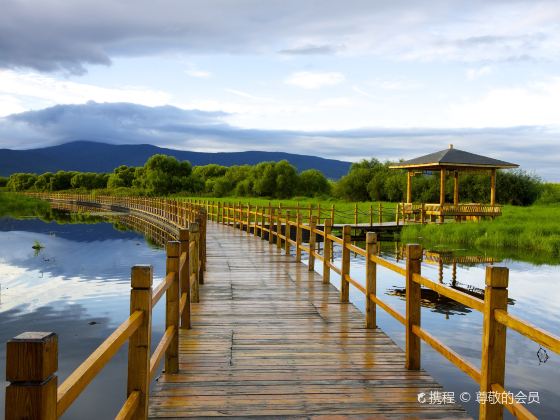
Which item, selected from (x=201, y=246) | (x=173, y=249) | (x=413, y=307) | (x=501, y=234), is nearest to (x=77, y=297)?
(x=201, y=246)

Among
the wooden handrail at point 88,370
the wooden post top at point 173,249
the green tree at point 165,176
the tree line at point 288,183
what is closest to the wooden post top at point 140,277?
the wooden handrail at point 88,370

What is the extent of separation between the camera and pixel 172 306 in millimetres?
4895

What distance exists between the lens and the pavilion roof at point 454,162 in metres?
26.3

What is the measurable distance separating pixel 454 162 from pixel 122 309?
18.8 meters

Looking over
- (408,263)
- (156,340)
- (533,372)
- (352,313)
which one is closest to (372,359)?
(408,263)

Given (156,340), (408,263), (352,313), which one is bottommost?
(156,340)

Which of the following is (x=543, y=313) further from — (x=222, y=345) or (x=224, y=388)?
(x=224, y=388)

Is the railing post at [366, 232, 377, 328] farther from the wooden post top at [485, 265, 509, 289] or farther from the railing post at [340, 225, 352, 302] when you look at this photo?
the wooden post top at [485, 265, 509, 289]

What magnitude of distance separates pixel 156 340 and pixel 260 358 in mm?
4489

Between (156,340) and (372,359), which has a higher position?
(372,359)

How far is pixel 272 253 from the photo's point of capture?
1482 centimetres

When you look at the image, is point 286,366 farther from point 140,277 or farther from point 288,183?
point 288,183

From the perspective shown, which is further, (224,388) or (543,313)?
(543,313)

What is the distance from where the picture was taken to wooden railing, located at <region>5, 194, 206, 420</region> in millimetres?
1833
